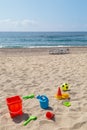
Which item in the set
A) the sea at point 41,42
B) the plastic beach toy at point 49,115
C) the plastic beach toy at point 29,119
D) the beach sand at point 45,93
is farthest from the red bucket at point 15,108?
the sea at point 41,42

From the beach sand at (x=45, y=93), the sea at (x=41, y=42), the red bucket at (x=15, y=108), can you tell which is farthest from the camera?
the sea at (x=41, y=42)

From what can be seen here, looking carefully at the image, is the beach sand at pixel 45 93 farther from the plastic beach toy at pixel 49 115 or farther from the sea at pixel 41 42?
the sea at pixel 41 42

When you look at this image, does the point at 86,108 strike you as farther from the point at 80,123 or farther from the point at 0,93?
the point at 0,93

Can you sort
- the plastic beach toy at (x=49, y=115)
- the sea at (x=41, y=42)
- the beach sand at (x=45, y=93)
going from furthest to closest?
the sea at (x=41, y=42), the plastic beach toy at (x=49, y=115), the beach sand at (x=45, y=93)

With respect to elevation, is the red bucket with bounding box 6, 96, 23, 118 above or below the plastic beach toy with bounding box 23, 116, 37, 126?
above

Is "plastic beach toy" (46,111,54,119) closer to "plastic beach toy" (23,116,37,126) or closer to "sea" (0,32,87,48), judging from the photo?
"plastic beach toy" (23,116,37,126)

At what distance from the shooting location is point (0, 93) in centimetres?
518

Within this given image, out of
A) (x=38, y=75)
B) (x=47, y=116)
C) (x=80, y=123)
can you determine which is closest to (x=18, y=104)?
(x=47, y=116)

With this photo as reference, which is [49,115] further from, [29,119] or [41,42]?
[41,42]

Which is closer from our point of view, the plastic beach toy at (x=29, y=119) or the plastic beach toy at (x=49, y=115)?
the plastic beach toy at (x=29, y=119)

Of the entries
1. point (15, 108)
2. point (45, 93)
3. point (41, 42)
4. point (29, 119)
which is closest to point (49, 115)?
point (29, 119)

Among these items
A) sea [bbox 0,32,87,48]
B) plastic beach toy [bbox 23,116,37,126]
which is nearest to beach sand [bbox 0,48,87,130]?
plastic beach toy [bbox 23,116,37,126]

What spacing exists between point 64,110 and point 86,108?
1.44ft

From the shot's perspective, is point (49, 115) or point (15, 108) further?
point (15, 108)
